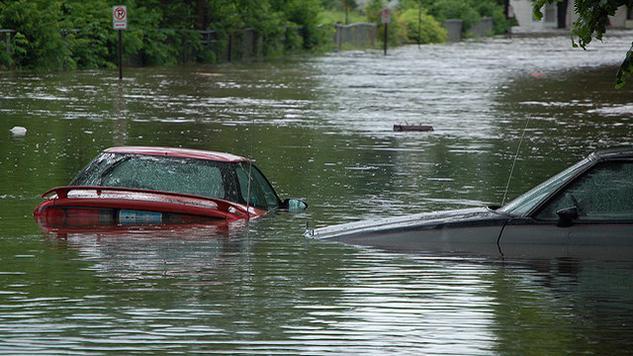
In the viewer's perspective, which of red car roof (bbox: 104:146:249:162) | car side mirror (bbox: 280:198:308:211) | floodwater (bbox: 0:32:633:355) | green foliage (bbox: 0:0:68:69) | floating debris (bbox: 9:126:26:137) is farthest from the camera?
green foliage (bbox: 0:0:68:69)

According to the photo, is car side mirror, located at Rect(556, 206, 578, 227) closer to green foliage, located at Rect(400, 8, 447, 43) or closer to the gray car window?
the gray car window

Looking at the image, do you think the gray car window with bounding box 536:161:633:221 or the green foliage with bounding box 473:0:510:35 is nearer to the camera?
the gray car window with bounding box 536:161:633:221

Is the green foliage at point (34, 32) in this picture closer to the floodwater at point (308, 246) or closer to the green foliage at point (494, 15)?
the floodwater at point (308, 246)

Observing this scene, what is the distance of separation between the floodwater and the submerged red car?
317mm

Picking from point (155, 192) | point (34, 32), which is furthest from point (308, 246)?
point (34, 32)

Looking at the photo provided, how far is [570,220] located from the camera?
36.4 ft

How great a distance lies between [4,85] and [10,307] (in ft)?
102

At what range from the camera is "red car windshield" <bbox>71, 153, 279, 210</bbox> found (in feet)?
48.0

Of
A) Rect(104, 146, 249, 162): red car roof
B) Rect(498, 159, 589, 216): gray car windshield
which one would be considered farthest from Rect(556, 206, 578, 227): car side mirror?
Rect(104, 146, 249, 162): red car roof

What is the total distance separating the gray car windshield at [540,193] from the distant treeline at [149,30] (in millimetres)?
36762

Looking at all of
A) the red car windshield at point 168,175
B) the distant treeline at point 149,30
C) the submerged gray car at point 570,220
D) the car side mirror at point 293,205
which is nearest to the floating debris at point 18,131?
the car side mirror at point 293,205

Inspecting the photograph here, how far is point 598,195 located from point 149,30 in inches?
1804

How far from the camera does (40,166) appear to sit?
2150cm

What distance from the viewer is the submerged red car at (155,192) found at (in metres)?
14.0
